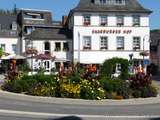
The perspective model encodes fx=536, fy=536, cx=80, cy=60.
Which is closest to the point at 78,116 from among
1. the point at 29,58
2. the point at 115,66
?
the point at 115,66

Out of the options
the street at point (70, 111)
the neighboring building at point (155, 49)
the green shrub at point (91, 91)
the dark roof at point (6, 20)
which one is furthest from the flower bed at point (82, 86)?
the neighboring building at point (155, 49)

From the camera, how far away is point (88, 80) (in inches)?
1071

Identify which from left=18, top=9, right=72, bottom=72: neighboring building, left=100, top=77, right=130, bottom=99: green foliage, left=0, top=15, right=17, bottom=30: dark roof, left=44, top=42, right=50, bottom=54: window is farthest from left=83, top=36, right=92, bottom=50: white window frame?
left=100, top=77, right=130, bottom=99: green foliage

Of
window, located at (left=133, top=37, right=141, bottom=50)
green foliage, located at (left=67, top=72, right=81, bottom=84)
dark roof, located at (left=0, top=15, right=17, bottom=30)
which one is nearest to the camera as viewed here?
green foliage, located at (left=67, top=72, right=81, bottom=84)

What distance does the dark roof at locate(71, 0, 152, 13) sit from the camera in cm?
6706

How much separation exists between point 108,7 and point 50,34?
8.11m

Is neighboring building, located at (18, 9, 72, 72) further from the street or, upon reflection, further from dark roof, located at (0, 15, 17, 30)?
the street

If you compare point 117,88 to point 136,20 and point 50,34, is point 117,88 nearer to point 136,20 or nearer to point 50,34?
point 136,20

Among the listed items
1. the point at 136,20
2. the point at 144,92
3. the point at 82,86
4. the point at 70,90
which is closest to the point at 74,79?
the point at 82,86

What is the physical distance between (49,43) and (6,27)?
26.7 feet

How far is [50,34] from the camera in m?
68.2

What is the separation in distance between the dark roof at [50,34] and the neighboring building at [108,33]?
1.80 metres

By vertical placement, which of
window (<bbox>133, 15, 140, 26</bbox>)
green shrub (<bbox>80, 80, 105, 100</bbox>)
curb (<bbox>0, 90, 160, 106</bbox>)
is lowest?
curb (<bbox>0, 90, 160, 106</bbox>)

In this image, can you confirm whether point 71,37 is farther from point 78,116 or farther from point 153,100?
point 78,116
